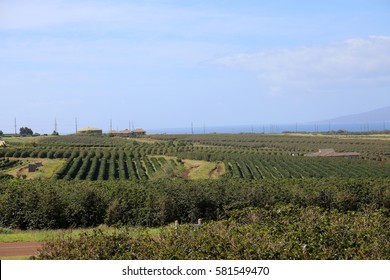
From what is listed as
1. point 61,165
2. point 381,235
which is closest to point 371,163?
point 61,165

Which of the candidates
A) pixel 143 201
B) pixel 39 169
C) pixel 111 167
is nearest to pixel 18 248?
pixel 143 201

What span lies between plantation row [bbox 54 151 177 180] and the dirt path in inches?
1226

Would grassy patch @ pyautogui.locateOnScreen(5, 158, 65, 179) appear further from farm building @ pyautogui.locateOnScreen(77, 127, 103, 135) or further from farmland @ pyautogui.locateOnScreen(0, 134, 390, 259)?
farm building @ pyautogui.locateOnScreen(77, 127, 103, 135)

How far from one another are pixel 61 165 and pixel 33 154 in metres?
9.54

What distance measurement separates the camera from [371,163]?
66938 mm

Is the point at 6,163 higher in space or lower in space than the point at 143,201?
higher

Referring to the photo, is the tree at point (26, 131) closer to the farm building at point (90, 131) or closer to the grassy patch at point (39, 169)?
the farm building at point (90, 131)

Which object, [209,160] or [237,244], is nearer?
[237,244]

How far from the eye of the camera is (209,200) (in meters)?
29.1

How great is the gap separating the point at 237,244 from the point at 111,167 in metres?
49.0

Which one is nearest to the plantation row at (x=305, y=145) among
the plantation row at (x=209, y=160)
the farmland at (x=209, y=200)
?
the farmland at (x=209, y=200)

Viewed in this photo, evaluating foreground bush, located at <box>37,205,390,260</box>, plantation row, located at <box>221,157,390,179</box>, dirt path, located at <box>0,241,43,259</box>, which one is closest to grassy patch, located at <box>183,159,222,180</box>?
plantation row, located at <box>221,157,390,179</box>

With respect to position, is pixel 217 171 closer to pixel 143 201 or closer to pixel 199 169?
pixel 199 169
